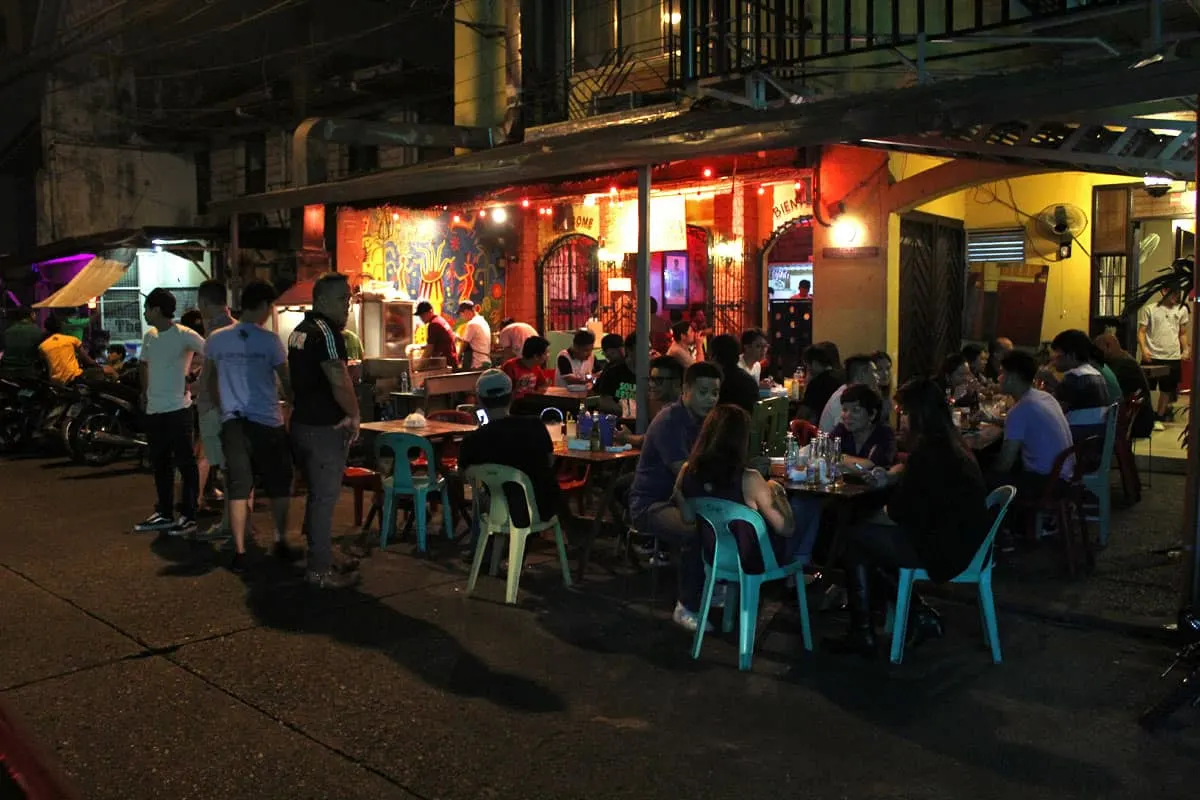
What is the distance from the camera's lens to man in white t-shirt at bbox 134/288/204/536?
8.38 m

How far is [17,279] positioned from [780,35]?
2119 cm

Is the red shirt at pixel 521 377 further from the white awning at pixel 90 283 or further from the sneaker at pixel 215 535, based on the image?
the white awning at pixel 90 283

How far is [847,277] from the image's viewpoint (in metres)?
12.2

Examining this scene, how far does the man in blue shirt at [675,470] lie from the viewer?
19.5 feet

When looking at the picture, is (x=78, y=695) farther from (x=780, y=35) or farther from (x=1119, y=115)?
(x=1119, y=115)

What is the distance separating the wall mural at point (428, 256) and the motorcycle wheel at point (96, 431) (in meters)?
4.46

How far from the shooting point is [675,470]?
5973 millimetres

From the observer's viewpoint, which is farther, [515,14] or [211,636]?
[515,14]

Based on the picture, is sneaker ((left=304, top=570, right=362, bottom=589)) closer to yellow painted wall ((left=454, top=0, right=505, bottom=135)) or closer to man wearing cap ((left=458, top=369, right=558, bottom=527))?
man wearing cap ((left=458, top=369, right=558, bottom=527))

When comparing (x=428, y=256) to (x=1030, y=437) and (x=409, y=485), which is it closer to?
(x=409, y=485)

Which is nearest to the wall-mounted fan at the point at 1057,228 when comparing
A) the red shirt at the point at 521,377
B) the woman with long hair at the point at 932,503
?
the red shirt at the point at 521,377

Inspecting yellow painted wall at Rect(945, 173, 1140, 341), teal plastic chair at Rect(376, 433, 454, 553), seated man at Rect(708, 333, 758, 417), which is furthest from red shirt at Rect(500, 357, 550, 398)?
yellow painted wall at Rect(945, 173, 1140, 341)

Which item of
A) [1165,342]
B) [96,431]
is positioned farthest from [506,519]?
[1165,342]

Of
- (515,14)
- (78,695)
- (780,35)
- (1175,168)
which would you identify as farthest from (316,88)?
(78,695)
